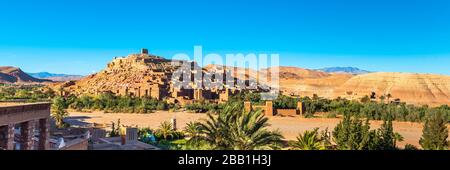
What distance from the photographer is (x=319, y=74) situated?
140m

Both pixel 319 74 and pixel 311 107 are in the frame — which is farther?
pixel 319 74

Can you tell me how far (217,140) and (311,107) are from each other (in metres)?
29.7

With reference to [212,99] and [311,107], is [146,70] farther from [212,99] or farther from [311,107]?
[311,107]

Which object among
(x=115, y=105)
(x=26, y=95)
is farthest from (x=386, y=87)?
(x=26, y=95)

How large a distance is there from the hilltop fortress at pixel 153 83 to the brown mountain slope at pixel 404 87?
18585 mm

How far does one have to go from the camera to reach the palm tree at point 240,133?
985 cm

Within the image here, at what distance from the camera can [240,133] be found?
9.95m

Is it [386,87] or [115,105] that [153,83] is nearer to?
[115,105]

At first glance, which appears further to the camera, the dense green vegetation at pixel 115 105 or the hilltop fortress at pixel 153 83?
the hilltop fortress at pixel 153 83

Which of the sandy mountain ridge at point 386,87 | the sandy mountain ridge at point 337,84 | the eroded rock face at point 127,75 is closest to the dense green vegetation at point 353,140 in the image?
the eroded rock face at point 127,75

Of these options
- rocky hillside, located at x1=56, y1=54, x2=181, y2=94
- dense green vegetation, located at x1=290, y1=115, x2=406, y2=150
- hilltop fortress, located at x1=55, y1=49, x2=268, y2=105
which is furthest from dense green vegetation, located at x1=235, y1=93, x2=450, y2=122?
rocky hillside, located at x1=56, y1=54, x2=181, y2=94

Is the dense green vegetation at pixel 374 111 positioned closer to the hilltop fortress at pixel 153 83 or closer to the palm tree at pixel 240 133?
the hilltop fortress at pixel 153 83

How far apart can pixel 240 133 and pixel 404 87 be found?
2734 inches
